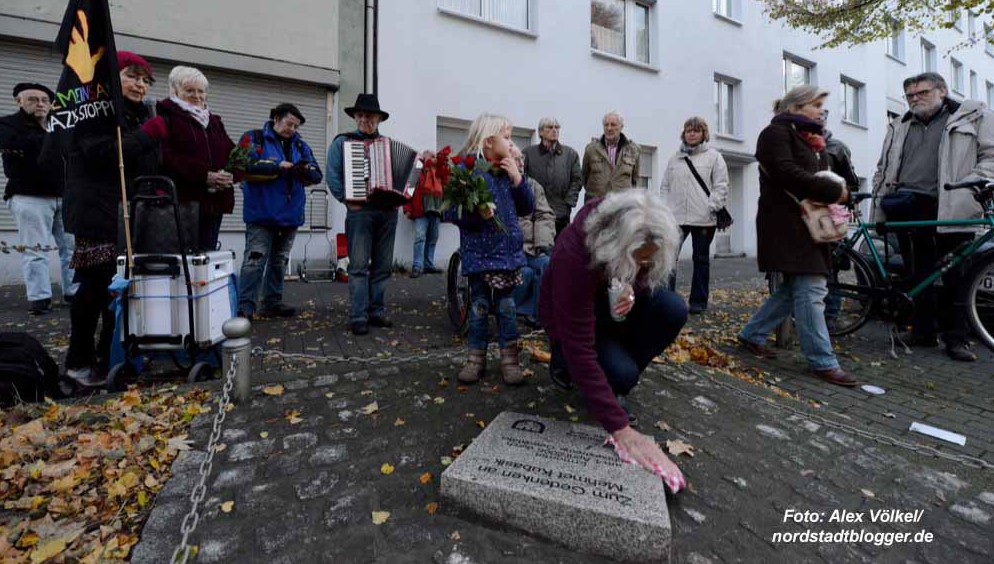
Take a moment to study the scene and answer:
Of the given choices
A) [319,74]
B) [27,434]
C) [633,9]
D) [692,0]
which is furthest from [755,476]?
[692,0]

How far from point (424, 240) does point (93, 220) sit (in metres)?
6.07

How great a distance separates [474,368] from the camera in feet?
10.7

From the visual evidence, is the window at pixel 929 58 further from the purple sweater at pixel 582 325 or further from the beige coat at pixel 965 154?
the purple sweater at pixel 582 325

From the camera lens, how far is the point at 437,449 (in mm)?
2424

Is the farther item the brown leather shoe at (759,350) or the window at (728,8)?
the window at (728,8)

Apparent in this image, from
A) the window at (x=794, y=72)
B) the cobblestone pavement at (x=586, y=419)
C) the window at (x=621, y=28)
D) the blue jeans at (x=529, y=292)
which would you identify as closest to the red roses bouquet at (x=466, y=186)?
the blue jeans at (x=529, y=292)

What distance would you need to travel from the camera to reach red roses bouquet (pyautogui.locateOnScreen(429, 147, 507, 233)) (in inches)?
122

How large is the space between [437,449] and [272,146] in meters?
3.84

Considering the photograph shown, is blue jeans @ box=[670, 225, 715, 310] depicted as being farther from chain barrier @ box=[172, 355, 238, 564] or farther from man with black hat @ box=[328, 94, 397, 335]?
chain barrier @ box=[172, 355, 238, 564]

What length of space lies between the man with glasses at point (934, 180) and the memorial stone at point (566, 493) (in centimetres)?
411

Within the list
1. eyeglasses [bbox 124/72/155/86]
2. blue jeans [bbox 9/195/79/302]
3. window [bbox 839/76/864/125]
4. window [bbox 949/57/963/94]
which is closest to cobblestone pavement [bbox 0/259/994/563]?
eyeglasses [bbox 124/72/155/86]

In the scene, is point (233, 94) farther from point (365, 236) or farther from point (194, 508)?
→ point (194, 508)

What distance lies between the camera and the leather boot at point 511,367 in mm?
3166

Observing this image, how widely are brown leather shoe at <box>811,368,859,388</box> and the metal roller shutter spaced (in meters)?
7.80
